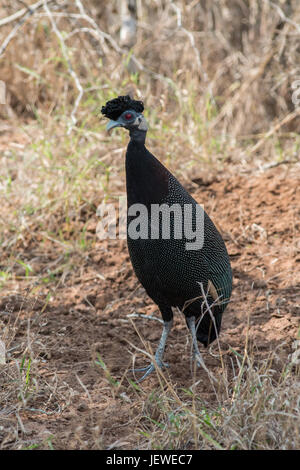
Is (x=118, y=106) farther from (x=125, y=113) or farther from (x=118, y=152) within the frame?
(x=118, y=152)

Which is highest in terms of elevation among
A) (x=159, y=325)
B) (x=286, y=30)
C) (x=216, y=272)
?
(x=286, y=30)

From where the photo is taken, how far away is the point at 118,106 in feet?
9.81

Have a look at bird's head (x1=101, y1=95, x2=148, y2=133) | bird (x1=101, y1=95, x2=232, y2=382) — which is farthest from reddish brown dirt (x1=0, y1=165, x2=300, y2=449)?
bird's head (x1=101, y1=95, x2=148, y2=133)

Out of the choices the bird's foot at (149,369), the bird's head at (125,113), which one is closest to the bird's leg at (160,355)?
the bird's foot at (149,369)

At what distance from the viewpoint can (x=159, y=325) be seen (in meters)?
3.82

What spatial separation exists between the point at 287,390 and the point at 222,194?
250cm

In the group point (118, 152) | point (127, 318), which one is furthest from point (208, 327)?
point (118, 152)

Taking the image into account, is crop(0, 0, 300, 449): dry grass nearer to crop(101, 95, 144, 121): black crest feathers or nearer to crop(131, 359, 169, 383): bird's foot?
crop(131, 359, 169, 383): bird's foot

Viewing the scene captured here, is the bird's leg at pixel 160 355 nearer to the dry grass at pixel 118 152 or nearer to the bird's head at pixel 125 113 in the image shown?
the dry grass at pixel 118 152

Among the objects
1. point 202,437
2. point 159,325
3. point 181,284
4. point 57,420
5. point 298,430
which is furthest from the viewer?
point 159,325

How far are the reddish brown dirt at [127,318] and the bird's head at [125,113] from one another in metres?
1.01

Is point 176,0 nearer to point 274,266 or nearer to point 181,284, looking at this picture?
point 274,266

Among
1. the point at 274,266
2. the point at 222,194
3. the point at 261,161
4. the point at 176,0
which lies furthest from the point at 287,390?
the point at 176,0

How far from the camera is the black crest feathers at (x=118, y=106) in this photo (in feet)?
9.80
